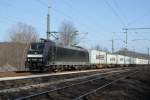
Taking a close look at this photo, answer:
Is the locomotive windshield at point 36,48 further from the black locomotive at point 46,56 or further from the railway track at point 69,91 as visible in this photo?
the railway track at point 69,91

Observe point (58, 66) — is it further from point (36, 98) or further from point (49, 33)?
point (36, 98)

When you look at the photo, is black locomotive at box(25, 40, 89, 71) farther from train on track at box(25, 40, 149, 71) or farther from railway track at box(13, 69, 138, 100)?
railway track at box(13, 69, 138, 100)

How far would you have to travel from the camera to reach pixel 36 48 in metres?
35.8

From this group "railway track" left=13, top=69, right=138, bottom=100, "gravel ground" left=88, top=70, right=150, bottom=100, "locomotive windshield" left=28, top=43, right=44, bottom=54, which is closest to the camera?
"railway track" left=13, top=69, right=138, bottom=100

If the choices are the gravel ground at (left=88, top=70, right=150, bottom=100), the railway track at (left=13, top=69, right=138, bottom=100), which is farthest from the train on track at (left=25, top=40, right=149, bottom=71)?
the gravel ground at (left=88, top=70, right=150, bottom=100)

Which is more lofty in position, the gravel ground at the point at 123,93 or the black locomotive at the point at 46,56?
the black locomotive at the point at 46,56

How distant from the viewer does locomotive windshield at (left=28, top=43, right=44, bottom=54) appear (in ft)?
117

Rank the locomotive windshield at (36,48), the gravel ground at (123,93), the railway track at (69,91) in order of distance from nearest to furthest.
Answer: the railway track at (69,91) < the gravel ground at (123,93) < the locomotive windshield at (36,48)

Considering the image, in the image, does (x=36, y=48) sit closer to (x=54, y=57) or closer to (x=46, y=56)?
(x=46, y=56)

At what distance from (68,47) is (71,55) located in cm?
151

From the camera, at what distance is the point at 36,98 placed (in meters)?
14.9

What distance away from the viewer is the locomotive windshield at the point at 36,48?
35581 mm

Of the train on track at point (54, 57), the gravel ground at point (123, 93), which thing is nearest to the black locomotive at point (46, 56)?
the train on track at point (54, 57)

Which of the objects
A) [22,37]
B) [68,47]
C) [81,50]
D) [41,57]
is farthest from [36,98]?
[22,37]
